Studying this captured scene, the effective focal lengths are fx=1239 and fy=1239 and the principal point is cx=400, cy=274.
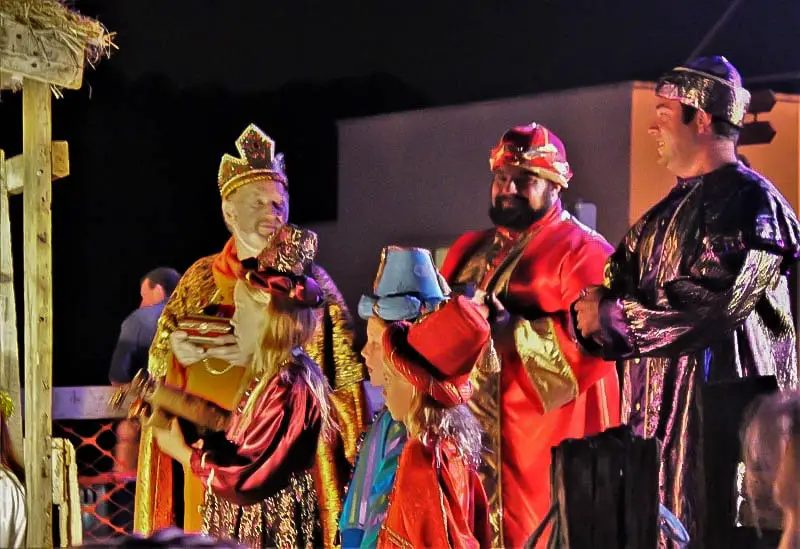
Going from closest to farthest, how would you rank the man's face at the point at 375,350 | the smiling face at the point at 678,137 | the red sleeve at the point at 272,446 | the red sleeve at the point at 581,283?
the smiling face at the point at 678,137 → the red sleeve at the point at 581,283 → the man's face at the point at 375,350 → the red sleeve at the point at 272,446

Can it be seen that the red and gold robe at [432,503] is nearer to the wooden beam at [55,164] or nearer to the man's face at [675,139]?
the man's face at [675,139]

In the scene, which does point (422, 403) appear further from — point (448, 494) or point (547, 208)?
point (547, 208)

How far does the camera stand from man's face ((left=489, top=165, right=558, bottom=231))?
393 cm

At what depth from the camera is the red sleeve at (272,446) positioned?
4215 mm

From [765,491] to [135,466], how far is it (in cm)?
232

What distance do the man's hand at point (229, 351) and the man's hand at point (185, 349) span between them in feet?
0.16

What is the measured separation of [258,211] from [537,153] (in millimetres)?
1101

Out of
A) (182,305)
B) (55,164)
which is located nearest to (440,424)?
(182,305)

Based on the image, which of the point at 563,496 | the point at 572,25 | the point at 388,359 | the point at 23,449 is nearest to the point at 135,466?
the point at 23,449

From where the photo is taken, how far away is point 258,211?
4.46 m

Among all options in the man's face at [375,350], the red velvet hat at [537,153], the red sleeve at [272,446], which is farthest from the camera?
the red sleeve at [272,446]

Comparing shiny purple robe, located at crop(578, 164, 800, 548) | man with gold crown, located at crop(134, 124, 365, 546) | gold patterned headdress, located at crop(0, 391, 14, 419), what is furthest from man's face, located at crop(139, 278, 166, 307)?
shiny purple robe, located at crop(578, 164, 800, 548)

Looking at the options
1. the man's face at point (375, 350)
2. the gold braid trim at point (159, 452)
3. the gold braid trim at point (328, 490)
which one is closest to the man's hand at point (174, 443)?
the gold braid trim at point (159, 452)

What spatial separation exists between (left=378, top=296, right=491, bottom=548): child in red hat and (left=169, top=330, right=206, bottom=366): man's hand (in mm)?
921
